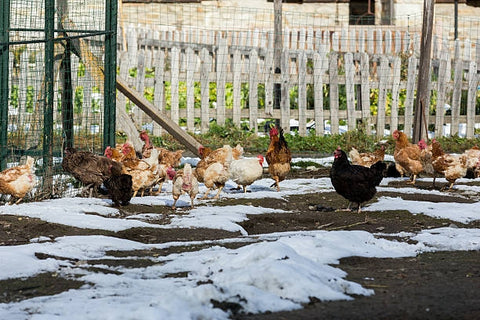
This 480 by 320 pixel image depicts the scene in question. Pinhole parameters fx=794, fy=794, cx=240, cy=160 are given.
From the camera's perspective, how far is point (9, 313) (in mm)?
4797

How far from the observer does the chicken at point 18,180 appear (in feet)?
29.3

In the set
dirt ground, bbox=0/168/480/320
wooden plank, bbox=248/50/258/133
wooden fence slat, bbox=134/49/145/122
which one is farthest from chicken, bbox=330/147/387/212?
wooden fence slat, bbox=134/49/145/122

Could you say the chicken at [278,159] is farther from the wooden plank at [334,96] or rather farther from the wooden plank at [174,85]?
the wooden plank at [174,85]

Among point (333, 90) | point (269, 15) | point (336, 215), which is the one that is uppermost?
point (269, 15)

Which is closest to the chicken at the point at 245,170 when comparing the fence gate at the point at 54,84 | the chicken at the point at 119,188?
the chicken at the point at 119,188

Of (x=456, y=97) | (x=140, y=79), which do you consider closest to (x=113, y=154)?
(x=140, y=79)

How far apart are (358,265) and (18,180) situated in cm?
446

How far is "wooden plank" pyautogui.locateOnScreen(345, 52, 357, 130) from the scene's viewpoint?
16.6m

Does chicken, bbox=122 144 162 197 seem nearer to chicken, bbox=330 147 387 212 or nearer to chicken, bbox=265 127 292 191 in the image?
chicken, bbox=265 127 292 191

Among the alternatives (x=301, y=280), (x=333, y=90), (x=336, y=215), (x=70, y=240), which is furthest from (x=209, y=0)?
(x=301, y=280)

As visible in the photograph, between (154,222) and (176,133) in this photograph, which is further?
(176,133)

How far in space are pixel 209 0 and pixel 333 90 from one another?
10760 mm

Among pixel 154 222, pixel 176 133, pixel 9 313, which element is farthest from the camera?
pixel 176 133

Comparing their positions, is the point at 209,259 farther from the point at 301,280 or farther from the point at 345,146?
the point at 345,146
